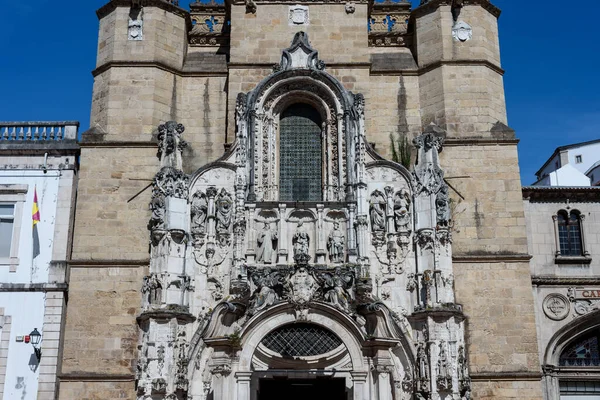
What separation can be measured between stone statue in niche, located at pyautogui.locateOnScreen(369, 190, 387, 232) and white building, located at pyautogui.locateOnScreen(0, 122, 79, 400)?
7.84 m

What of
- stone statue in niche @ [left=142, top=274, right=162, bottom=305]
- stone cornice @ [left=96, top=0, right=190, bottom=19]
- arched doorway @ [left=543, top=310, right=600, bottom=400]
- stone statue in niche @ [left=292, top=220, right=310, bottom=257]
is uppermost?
stone cornice @ [left=96, top=0, right=190, bottom=19]

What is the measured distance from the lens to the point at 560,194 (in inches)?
906

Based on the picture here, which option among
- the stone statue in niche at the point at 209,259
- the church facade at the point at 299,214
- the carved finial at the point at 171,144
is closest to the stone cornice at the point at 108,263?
the church facade at the point at 299,214

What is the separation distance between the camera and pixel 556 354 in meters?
21.6

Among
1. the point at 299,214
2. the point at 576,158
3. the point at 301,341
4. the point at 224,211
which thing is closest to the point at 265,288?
the point at 301,341

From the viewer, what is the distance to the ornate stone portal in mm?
18344

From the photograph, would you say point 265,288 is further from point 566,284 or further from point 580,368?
point 580,368

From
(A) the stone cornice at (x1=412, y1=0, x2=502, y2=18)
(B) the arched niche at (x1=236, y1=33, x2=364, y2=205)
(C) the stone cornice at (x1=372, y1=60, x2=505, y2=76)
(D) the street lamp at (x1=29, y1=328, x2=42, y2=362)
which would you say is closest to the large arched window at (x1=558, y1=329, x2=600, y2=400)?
(C) the stone cornice at (x1=372, y1=60, x2=505, y2=76)

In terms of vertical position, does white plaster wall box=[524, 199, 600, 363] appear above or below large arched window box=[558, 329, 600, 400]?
above

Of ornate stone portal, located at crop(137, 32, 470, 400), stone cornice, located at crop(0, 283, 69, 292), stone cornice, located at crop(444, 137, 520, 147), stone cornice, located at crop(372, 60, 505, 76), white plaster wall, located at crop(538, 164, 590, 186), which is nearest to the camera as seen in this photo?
ornate stone portal, located at crop(137, 32, 470, 400)

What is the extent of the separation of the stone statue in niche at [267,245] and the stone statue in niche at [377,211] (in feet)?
7.94

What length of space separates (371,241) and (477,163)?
11.5 ft

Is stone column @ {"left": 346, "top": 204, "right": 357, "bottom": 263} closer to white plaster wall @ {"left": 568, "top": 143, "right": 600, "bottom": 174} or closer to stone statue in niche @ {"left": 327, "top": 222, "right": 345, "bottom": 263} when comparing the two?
stone statue in niche @ {"left": 327, "top": 222, "right": 345, "bottom": 263}

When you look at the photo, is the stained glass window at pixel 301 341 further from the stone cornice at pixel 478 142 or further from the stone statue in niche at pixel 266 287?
the stone cornice at pixel 478 142
